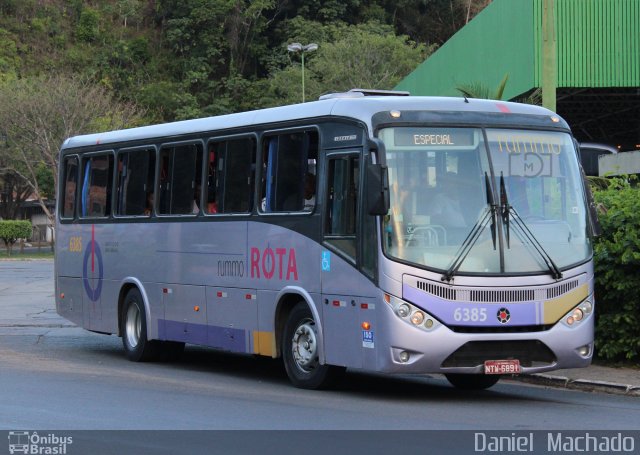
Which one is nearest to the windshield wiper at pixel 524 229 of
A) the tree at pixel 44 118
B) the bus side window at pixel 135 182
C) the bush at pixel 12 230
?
the bus side window at pixel 135 182

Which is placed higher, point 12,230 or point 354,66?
point 354,66

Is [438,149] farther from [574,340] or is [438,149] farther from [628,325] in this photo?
[628,325]

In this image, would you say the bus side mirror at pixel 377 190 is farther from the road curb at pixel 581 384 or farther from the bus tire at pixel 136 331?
the bus tire at pixel 136 331

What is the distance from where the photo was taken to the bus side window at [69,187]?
1902cm

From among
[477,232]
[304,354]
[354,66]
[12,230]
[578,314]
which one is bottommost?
[304,354]

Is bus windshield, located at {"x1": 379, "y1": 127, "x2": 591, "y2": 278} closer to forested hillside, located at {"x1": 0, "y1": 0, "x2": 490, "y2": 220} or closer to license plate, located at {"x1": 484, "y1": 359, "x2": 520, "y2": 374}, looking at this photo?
license plate, located at {"x1": 484, "y1": 359, "x2": 520, "y2": 374}

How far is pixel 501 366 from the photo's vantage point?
→ 39.0 ft

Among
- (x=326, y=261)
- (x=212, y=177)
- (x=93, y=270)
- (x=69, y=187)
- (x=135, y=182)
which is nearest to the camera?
(x=326, y=261)

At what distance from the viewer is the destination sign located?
12.2 metres

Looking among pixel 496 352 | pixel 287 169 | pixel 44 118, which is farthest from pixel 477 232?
pixel 44 118

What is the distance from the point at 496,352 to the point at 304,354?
236 centimetres

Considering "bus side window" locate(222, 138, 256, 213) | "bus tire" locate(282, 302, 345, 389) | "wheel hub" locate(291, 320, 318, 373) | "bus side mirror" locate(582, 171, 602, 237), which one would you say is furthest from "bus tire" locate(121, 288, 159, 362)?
"bus side mirror" locate(582, 171, 602, 237)

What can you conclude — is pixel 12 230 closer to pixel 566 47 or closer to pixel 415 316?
pixel 566 47
